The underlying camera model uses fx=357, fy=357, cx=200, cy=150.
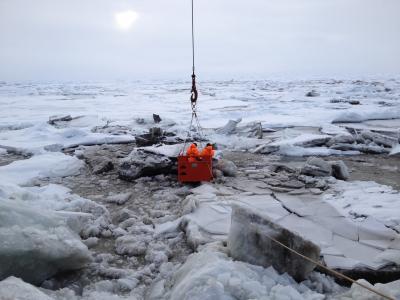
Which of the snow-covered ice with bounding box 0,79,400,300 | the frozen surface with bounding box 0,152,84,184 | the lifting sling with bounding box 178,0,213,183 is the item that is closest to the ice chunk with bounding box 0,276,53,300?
the snow-covered ice with bounding box 0,79,400,300

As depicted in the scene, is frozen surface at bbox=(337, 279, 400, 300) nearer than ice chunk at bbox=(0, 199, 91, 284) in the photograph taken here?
Yes

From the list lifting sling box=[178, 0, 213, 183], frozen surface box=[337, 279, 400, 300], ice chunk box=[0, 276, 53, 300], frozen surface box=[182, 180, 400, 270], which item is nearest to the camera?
ice chunk box=[0, 276, 53, 300]

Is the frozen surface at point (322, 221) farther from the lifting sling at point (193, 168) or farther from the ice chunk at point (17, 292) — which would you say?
the ice chunk at point (17, 292)

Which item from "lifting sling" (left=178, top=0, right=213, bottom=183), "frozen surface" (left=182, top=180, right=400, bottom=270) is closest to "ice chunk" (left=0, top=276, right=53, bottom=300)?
"frozen surface" (left=182, top=180, right=400, bottom=270)

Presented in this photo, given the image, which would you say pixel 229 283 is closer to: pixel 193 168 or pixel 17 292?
pixel 17 292

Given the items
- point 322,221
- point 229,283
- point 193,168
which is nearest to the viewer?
point 229,283

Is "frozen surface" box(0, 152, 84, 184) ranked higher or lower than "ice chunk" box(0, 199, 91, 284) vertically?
lower

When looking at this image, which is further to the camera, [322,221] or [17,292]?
[322,221]

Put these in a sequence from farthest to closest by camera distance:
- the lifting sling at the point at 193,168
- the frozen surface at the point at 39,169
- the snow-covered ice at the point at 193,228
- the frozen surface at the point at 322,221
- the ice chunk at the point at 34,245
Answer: the frozen surface at the point at 39,169 → the lifting sling at the point at 193,168 → the frozen surface at the point at 322,221 → the ice chunk at the point at 34,245 → the snow-covered ice at the point at 193,228

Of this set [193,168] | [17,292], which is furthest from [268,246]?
[193,168]

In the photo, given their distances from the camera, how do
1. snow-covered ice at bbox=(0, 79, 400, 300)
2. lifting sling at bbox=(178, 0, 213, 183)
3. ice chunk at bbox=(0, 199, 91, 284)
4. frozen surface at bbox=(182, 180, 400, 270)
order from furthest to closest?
1. lifting sling at bbox=(178, 0, 213, 183)
2. frozen surface at bbox=(182, 180, 400, 270)
3. ice chunk at bbox=(0, 199, 91, 284)
4. snow-covered ice at bbox=(0, 79, 400, 300)

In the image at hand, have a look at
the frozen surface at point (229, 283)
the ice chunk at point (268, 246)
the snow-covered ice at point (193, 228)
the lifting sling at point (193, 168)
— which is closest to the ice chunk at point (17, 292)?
the snow-covered ice at point (193, 228)

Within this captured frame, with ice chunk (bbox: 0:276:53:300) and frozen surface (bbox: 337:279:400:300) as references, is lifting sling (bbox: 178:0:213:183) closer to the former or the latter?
frozen surface (bbox: 337:279:400:300)

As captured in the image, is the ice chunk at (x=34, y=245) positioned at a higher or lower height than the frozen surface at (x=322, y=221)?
higher
